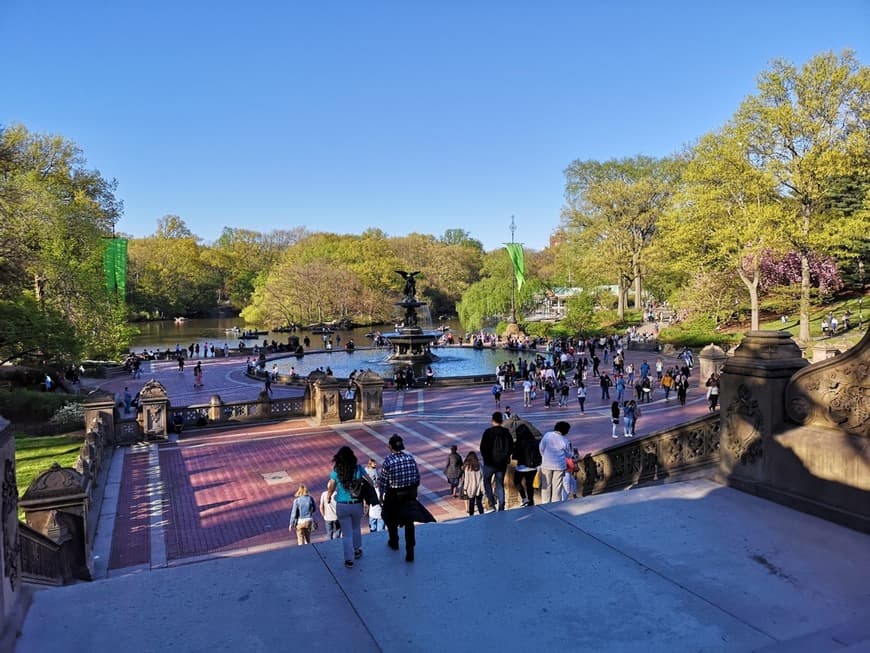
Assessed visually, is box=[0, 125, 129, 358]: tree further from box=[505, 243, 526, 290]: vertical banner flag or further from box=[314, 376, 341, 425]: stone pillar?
box=[505, 243, 526, 290]: vertical banner flag

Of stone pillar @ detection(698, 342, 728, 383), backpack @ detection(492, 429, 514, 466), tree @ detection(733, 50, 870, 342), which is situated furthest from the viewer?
tree @ detection(733, 50, 870, 342)

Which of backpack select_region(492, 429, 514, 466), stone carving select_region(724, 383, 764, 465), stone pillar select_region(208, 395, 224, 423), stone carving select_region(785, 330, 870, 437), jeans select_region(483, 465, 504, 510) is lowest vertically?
stone pillar select_region(208, 395, 224, 423)

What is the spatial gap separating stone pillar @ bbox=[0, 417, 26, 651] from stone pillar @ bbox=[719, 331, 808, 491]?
6.68 m

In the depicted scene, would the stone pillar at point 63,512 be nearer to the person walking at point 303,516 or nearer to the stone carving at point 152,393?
the person walking at point 303,516

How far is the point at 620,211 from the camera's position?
5744 centimetres

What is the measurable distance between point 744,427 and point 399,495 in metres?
3.90

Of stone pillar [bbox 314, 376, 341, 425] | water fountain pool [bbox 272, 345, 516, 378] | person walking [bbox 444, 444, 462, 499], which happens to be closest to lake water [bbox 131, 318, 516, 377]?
water fountain pool [bbox 272, 345, 516, 378]

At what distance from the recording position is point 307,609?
4.34 metres

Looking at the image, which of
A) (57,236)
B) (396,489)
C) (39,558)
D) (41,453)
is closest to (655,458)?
(396,489)

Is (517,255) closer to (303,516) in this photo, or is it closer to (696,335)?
(696,335)

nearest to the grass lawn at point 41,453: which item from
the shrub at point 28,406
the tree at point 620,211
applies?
the shrub at point 28,406

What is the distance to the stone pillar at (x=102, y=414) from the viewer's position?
1817 centimetres

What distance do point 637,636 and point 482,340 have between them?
44930 millimetres

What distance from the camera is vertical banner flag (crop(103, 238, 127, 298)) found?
116 feet
